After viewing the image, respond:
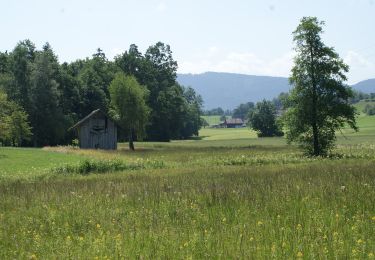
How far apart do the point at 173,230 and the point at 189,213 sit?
5.65ft

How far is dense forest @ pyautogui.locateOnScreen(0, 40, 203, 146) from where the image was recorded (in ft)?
266

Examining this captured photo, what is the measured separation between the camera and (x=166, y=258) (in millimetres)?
6375

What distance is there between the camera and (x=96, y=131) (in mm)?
68375

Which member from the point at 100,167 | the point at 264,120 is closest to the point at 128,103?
the point at 100,167

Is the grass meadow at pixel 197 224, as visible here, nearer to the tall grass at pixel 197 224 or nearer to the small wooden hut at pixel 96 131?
the tall grass at pixel 197 224

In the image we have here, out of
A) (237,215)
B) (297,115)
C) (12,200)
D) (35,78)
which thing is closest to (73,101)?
(35,78)

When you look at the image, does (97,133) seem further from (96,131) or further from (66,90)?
(66,90)

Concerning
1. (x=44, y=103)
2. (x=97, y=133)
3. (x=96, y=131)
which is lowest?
(x=97, y=133)

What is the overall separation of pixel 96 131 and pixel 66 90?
85.2ft

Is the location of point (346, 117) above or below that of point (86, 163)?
→ above

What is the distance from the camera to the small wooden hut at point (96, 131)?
67875mm

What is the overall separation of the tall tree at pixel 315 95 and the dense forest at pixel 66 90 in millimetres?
34754

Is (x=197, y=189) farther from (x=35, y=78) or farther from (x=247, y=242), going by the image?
(x=35, y=78)

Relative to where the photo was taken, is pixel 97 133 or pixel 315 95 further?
pixel 97 133
